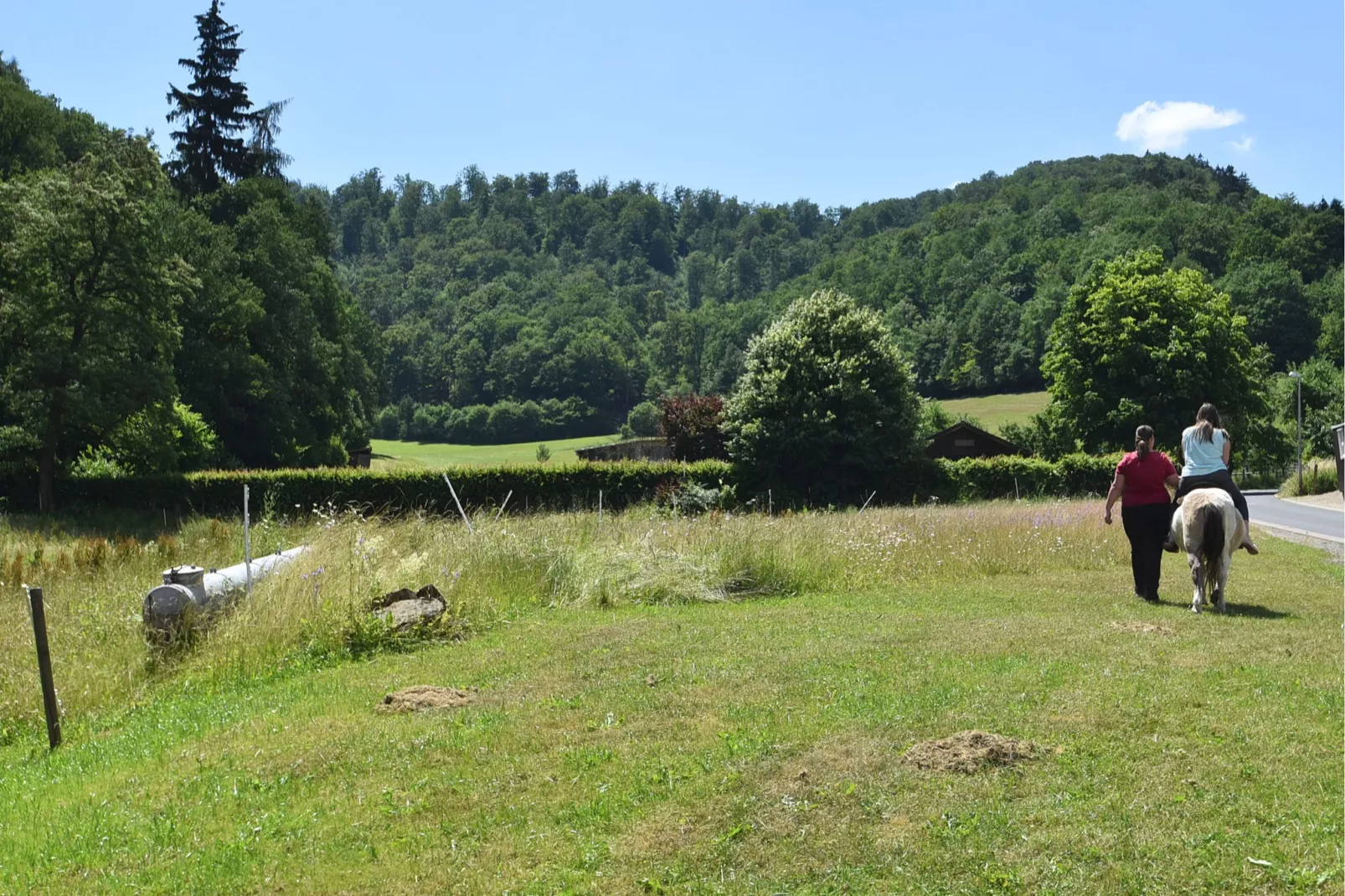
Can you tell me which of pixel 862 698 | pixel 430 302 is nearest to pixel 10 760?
pixel 862 698

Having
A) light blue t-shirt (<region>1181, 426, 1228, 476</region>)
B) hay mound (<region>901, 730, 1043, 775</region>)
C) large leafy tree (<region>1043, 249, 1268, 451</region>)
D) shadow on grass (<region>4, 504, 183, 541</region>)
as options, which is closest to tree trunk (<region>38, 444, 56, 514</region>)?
shadow on grass (<region>4, 504, 183, 541</region>)

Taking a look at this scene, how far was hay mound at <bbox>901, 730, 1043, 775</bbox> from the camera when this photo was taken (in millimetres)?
5523

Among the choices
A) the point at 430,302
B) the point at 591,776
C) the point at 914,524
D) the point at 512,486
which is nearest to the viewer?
the point at 591,776

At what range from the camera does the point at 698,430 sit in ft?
141

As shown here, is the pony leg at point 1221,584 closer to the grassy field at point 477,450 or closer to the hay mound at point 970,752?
the hay mound at point 970,752

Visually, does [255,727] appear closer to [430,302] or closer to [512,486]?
[512,486]

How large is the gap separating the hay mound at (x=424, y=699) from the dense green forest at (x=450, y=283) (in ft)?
96.2

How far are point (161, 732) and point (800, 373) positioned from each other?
3166 cm

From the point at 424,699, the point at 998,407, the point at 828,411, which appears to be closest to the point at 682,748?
the point at 424,699

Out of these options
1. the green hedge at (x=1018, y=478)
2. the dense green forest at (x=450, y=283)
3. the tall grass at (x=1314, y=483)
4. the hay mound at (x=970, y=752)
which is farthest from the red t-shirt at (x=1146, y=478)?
the tall grass at (x=1314, y=483)

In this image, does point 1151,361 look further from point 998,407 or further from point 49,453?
point 49,453

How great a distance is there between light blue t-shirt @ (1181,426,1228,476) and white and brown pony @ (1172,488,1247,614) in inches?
29.5

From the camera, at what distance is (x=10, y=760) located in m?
7.83

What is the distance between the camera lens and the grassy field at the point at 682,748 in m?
4.73
